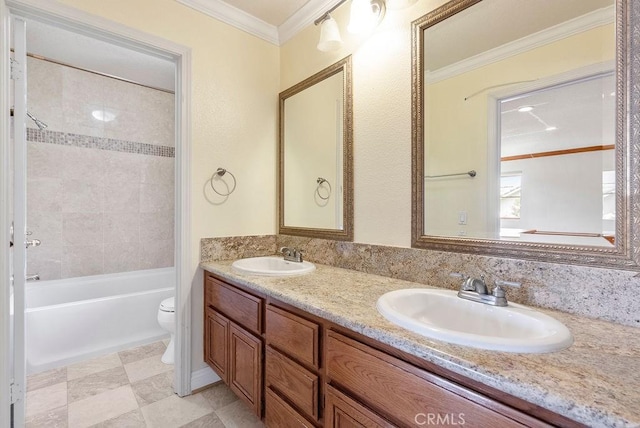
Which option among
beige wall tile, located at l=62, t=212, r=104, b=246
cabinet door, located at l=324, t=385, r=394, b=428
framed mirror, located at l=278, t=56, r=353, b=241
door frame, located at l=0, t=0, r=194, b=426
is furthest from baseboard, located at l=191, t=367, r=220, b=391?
beige wall tile, located at l=62, t=212, r=104, b=246

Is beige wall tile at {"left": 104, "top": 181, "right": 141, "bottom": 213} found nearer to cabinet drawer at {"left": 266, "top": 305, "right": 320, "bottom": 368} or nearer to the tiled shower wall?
the tiled shower wall

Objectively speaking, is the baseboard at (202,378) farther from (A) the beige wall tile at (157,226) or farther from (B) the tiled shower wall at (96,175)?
(A) the beige wall tile at (157,226)

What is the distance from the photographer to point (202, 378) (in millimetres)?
1849

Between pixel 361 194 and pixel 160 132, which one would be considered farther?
pixel 160 132

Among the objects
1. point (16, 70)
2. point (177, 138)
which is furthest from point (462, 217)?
point (16, 70)

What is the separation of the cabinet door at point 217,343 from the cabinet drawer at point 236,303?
0.22 feet

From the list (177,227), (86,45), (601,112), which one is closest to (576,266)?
(601,112)

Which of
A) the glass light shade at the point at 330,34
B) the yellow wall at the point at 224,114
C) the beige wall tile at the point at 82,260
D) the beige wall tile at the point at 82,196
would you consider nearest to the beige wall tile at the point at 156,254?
the beige wall tile at the point at 82,260

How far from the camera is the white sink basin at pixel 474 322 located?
0.69 meters

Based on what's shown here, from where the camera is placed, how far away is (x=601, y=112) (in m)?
0.92

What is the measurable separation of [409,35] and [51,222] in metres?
3.19

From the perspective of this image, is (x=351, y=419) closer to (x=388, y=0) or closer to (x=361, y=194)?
(x=361, y=194)

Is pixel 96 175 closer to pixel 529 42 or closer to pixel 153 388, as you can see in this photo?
pixel 153 388

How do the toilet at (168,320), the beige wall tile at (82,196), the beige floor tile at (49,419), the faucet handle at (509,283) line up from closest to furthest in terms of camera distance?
the faucet handle at (509,283) → the beige floor tile at (49,419) → the toilet at (168,320) → the beige wall tile at (82,196)
